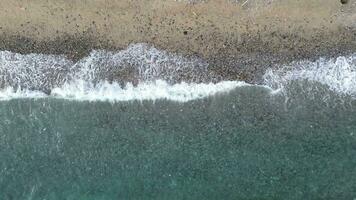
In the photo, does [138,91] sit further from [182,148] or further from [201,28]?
[201,28]

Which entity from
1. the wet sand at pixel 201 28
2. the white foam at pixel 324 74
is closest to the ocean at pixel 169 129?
the white foam at pixel 324 74

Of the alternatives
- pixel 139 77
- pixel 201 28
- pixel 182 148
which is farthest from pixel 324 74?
pixel 139 77

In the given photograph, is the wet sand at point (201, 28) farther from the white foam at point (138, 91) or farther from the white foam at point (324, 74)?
the white foam at point (138, 91)

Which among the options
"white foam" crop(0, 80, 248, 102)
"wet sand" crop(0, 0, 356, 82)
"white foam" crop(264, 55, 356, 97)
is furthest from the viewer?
"white foam" crop(0, 80, 248, 102)

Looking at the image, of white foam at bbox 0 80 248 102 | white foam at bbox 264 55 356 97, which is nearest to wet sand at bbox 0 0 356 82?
white foam at bbox 264 55 356 97

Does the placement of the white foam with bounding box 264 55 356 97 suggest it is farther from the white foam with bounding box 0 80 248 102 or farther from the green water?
the white foam with bounding box 0 80 248 102
